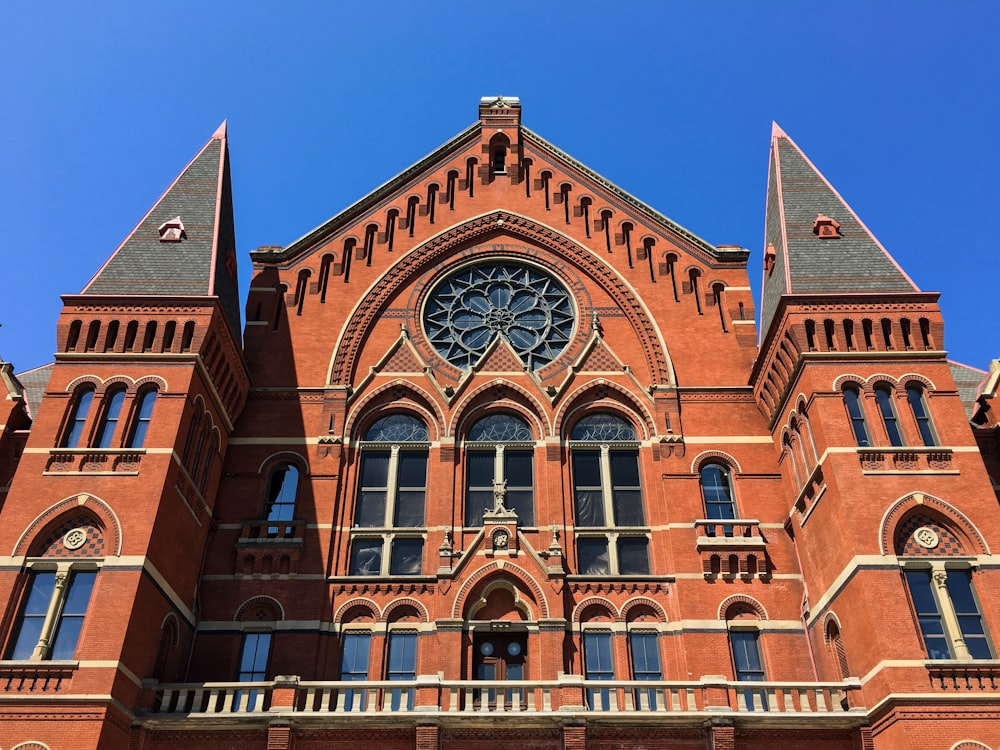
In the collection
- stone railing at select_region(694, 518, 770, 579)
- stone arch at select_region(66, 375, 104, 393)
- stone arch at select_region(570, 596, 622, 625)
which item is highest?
stone arch at select_region(66, 375, 104, 393)

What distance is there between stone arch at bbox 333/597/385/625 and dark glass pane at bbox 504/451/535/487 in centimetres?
537

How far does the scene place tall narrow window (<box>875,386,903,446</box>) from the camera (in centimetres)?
2481

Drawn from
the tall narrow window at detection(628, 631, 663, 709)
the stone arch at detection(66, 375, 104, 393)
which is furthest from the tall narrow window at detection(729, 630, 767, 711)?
the stone arch at detection(66, 375, 104, 393)

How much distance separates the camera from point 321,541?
1057 inches

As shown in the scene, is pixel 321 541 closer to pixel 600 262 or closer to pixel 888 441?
pixel 600 262

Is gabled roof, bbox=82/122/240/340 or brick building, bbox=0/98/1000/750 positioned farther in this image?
gabled roof, bbox=82/122/240/340

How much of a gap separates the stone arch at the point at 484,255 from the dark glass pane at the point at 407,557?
5.90m

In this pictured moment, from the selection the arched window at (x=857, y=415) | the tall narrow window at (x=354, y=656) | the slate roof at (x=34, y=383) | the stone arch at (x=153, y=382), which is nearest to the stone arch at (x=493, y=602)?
the tall narrow window at (x=354, y=656)

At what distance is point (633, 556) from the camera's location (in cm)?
2708

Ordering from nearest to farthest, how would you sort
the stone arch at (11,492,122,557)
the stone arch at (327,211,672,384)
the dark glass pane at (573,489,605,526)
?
the stone arch at (11,492,122,557), the dark glass pane at (573,489,605,526), the stone arch at (327,211,672,384)

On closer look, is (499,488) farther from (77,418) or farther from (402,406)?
(77,418)

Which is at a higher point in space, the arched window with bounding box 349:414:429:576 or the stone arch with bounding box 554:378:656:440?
the stone arch with bounding box 554:378:656:440

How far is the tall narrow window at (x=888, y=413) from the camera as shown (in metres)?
24.8

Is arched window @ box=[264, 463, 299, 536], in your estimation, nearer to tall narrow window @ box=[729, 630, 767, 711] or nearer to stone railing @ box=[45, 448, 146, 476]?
stone railing @ box=[45, 448, 146, 476]
